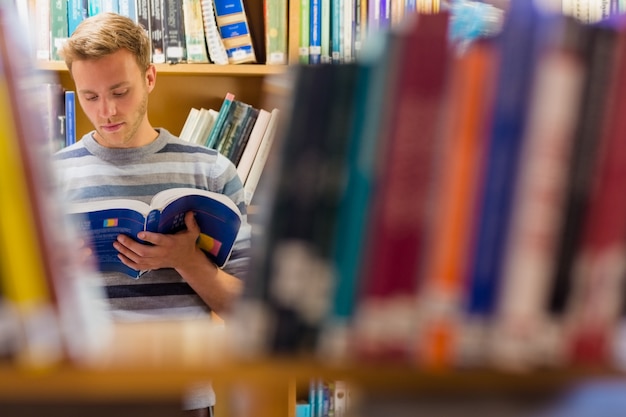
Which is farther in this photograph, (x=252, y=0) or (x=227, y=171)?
(x=252, y=0)

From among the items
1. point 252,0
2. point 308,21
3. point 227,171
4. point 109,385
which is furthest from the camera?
point 252,0

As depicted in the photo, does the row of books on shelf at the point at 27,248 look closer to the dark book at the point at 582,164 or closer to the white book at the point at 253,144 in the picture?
the dark book at the point at 582,164

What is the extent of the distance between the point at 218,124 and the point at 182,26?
0.29m

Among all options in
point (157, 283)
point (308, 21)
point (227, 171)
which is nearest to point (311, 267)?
point (157, 283)

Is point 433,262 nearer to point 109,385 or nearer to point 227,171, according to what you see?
point 109,385

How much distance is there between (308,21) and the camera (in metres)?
2.04

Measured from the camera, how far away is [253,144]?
2.11 metres

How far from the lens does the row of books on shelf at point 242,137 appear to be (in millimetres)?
2104

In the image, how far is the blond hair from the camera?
179 centimetres

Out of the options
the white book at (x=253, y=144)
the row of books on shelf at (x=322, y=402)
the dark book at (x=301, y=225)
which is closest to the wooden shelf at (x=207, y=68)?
the white book at (x=253, y=144)

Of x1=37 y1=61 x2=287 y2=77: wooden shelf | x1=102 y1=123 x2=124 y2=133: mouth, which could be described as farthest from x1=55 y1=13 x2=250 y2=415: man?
x1=37 y1=61 x2=287 y2=77: wooden shelf

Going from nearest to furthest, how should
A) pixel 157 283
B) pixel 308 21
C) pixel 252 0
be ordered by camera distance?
pixel 157 283 < pixel 308 21 < pixel 252 0

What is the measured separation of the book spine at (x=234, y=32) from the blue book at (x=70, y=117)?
Answer: 474mm

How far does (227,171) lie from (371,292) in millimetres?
1410
